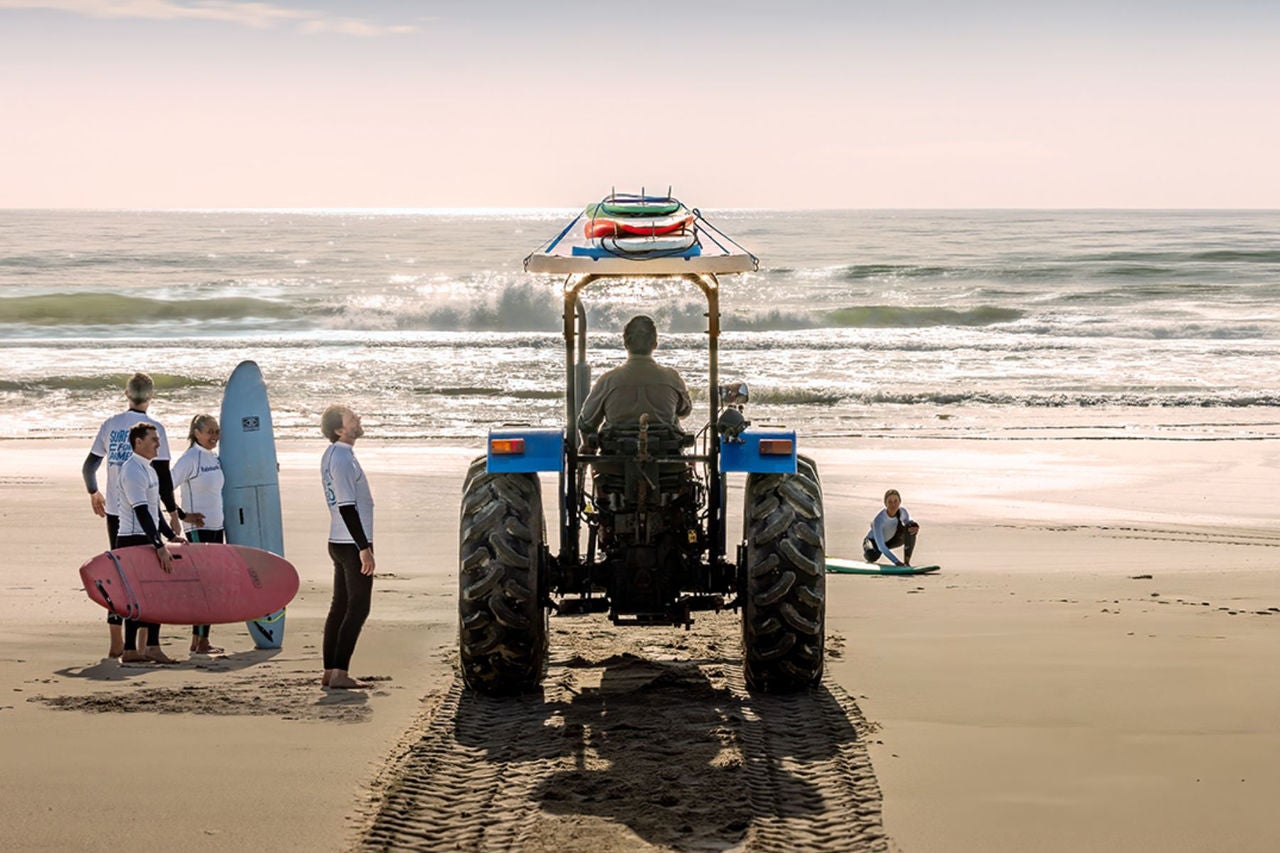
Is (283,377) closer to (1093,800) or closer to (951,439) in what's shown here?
(951,439)


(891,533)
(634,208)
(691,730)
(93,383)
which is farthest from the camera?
(93,383)

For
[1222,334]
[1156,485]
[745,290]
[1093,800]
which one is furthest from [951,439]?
[745,290]

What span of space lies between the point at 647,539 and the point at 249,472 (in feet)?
10.3

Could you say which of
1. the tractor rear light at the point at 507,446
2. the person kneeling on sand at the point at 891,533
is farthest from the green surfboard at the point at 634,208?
the person kneeling on sand at the point at 891,533

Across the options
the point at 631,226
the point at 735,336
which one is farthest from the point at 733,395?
the point at 735,336

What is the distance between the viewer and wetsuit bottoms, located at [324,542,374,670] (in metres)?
7.11

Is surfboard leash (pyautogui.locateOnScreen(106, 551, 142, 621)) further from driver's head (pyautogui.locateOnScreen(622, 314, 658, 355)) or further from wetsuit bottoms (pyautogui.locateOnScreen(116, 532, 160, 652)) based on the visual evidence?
driver's head (pyautogui.locateOnScreen(622, 314, 658, 355))

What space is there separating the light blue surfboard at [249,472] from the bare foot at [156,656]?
120cm

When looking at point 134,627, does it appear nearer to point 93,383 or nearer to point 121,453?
point 121,453

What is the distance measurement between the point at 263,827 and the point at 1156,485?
1194 cm

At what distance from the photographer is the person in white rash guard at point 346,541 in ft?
23.0

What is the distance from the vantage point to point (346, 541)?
7129 mm

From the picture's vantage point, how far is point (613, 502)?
6.95 metres

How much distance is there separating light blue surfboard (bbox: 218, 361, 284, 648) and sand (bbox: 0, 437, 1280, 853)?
1.89 ft
